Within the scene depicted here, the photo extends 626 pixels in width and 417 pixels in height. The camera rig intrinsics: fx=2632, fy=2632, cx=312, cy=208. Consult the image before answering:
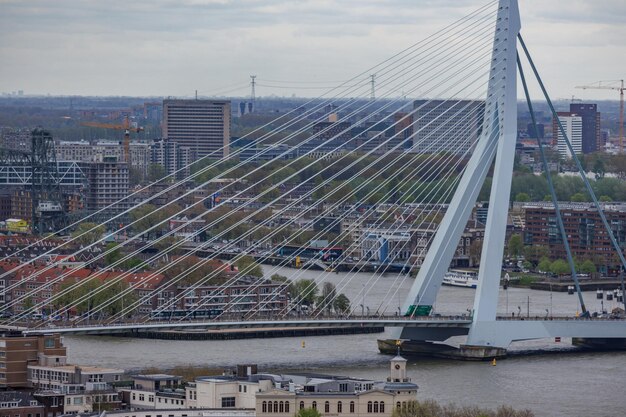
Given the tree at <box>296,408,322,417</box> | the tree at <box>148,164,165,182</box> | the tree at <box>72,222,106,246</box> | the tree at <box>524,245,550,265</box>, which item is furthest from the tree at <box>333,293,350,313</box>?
the tree at <box>148,164,165,182</box>

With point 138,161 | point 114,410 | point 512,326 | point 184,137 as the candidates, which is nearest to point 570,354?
point 512,326

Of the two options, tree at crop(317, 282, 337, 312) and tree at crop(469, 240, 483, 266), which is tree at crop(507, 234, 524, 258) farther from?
tree at crop(317, 282, 337, 312)

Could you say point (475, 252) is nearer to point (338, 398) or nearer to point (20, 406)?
point (338, 398)

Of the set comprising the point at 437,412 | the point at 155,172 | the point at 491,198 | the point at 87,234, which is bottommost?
the point at 437,412

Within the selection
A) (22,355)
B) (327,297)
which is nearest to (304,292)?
(327,297)

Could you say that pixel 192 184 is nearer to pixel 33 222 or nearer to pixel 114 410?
pixel 33 222

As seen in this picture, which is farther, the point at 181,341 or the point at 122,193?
the point at 122,193

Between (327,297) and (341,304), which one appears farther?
(327,297)

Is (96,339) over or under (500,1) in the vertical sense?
under
